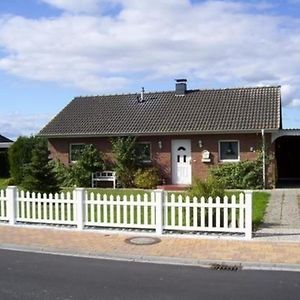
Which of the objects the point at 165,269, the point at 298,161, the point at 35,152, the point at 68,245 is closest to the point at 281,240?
the point at 165,269

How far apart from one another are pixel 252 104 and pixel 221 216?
14.9m

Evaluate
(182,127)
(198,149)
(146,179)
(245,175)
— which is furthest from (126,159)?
(245,175)

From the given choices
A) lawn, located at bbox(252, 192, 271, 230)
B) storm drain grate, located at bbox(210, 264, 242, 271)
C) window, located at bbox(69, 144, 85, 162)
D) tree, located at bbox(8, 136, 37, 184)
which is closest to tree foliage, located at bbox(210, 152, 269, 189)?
lawn, located at bbox(252, 192, 271, 230)

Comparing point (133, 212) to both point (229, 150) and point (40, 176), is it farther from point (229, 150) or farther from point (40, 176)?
point (229, 150)

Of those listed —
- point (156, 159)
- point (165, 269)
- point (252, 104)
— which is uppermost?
point (252, 104)

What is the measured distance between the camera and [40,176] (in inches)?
680

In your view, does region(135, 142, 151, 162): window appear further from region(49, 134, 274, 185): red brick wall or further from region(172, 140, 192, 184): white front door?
region(172, 140, 192, 184): white front door

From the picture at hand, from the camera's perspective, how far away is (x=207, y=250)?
9734 millimetres

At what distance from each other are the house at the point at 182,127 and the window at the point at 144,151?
0.05 m

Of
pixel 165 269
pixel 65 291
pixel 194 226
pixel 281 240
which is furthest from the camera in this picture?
pixel 194 226

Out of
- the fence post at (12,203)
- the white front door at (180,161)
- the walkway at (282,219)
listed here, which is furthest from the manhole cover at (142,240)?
the white front door at (180,161)

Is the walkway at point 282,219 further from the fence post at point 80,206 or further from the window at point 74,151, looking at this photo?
the window at point 74,151

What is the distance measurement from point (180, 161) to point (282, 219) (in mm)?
12099

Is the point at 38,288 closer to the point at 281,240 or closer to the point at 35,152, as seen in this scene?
the point at 281,240
